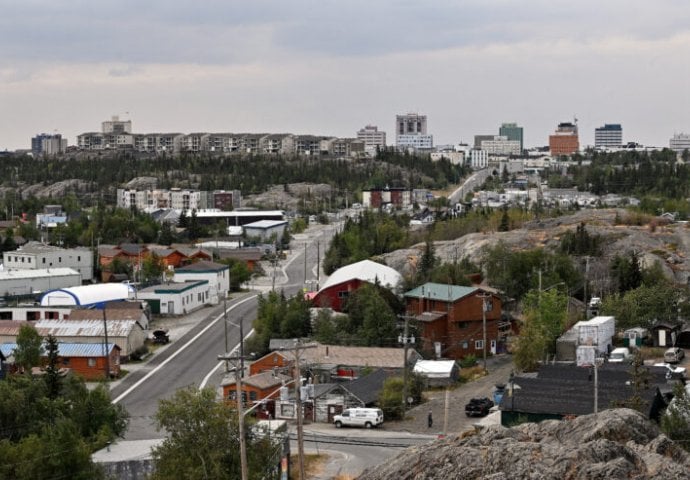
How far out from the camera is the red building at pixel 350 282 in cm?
2975

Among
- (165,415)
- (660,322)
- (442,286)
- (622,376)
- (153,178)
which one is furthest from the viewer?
(153,178)

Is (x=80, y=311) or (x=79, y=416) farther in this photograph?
(x=80, y=311)

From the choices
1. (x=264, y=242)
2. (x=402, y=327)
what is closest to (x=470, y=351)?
(x=402, y=327)

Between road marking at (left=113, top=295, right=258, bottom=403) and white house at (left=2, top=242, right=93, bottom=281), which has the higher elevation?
white house at (left=2, top=242, right=93, bottom=281)

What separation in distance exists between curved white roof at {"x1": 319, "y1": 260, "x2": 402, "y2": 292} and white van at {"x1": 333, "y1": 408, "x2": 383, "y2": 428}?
34.7ft

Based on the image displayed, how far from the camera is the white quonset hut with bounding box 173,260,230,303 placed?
117ft

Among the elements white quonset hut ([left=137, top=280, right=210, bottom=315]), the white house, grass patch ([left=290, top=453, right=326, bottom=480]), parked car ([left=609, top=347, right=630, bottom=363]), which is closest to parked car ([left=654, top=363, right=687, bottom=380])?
parked car ([left=609, top=347, right=630, bottom=363])

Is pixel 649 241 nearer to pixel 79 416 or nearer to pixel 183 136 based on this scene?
pixel 79 416

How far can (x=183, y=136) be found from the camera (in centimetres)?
12281

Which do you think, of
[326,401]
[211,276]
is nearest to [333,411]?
[326,401]

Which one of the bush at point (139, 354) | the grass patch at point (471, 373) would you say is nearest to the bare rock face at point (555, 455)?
the grass patch at point (471, 373)

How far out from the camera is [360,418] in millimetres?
19094

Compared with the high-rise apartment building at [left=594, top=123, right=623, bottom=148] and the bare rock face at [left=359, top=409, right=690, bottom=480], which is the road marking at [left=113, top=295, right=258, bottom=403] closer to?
the bare rock face at [left=359, top=409, right=690, bottom=480]

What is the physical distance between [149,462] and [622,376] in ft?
26.6
